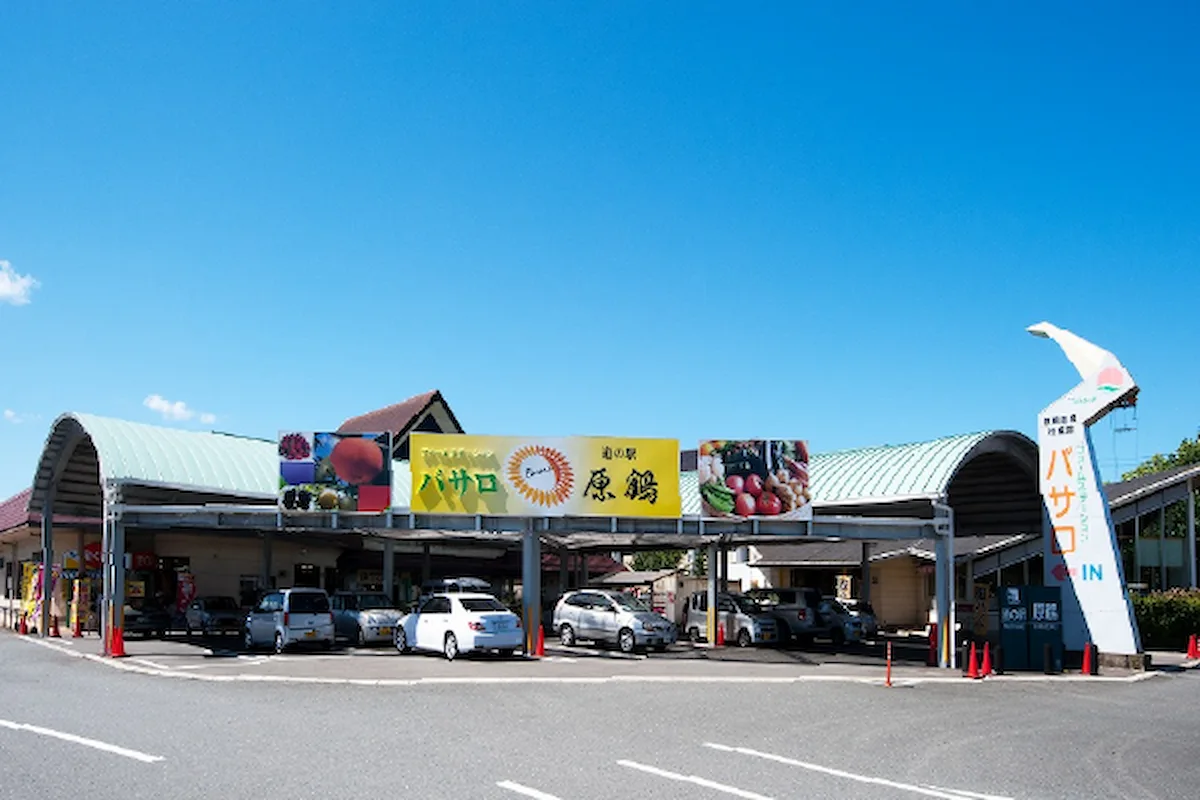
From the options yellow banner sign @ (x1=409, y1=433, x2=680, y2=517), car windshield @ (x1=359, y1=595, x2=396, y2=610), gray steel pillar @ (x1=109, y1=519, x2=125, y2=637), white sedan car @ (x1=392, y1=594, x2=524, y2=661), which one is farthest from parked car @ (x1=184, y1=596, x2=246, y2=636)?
yellow banner sign @ (x1=409, y1=433, x2=680, y2=517)

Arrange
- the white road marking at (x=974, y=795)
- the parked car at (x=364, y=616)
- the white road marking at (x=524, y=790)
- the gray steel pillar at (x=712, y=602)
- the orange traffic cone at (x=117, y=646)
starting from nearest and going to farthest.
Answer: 1. the white road marking at (x=524, y=790)
2. the white road marking at (x=974, y=795)
3. the orange traffic cone at (x=117, y=646)
4. the parked car at (x=364, y=616)
5. the gray steel pillar at (x=712, y=602)

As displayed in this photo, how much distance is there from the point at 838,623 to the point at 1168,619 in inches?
369

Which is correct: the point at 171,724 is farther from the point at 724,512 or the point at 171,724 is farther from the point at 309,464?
the point at 724,512

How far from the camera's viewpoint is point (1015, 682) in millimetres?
22500

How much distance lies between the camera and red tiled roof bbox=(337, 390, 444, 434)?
5181cm

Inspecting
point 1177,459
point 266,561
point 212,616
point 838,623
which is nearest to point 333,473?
point 212,616

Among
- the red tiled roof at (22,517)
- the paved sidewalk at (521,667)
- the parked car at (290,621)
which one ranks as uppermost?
the red tiled roof at (22,517)

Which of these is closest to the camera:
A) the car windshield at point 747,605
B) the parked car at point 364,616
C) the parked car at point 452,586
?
the parked car at point 364,616

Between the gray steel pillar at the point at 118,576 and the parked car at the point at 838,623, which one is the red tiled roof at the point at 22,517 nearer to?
the gray steel pillar at the point at 118,576

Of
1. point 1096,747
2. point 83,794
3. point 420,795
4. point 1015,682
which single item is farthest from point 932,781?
point 1015,682

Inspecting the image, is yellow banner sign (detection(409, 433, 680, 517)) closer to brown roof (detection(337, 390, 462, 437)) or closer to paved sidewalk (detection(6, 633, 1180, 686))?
paved sidewalk (detection(6, 633, 1180, 686))

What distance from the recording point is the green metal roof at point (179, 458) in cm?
2897

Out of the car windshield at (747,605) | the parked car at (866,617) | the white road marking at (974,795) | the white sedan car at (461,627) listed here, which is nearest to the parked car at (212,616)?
the white sedan car at (461,627)

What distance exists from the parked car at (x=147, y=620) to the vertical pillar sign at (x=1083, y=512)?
24.8 meters
